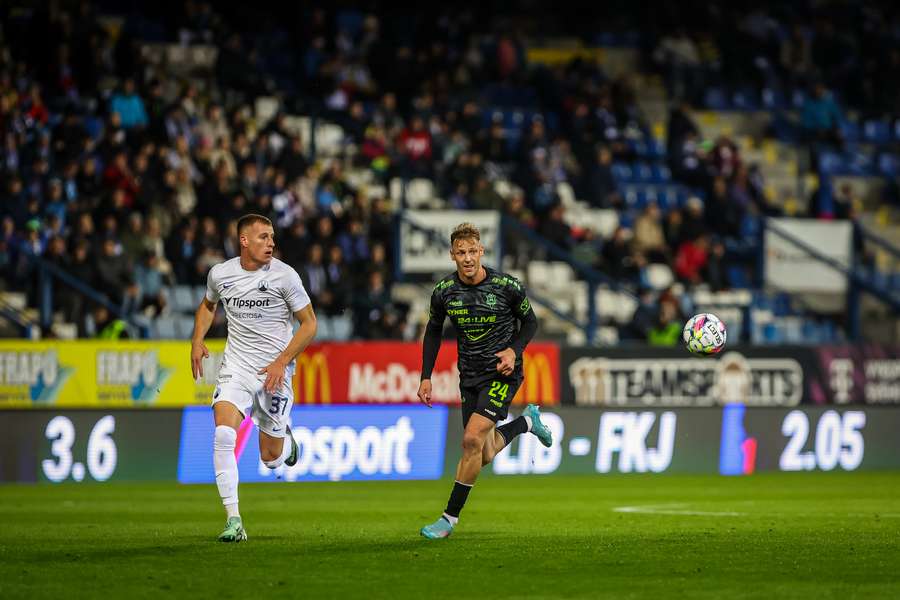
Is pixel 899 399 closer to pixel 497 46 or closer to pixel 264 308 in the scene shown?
pixel 497 46

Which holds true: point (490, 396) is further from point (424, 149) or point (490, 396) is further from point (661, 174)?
point (661, 174)

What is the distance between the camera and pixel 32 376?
68.4ft

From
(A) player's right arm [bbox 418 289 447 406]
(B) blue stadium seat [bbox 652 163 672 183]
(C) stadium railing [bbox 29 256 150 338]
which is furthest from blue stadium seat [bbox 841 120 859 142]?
(A) player's right arm [bbox 418 289 447 406]

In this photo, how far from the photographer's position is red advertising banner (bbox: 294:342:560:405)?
73.4ft

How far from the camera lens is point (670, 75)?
34781 mm

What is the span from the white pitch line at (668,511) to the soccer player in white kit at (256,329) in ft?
13.7

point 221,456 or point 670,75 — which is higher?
point 670,75

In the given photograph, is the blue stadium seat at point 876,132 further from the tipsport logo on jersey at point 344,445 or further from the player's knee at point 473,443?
the player's knee at point 473,443

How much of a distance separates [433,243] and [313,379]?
158 inches

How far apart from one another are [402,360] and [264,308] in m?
10.9

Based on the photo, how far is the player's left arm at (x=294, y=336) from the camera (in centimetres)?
1172

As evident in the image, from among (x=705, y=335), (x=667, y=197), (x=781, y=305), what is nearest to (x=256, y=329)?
(x=705, y=335)

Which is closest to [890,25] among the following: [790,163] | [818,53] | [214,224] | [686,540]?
[818,53]

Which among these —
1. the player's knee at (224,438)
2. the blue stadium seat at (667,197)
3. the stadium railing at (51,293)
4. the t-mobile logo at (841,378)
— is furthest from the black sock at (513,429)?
the blue stadium seat at (667,197)
